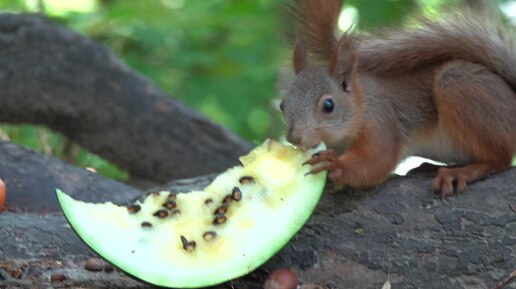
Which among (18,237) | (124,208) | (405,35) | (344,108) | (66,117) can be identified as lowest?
(66,117)

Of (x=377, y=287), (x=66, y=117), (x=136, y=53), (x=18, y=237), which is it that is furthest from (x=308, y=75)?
(x=136, y=53)

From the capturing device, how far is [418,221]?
2.00m

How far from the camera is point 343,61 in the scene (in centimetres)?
218

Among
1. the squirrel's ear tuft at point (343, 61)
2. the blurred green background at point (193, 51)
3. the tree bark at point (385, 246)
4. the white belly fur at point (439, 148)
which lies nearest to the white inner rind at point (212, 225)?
the tree bark at point (385, 246)

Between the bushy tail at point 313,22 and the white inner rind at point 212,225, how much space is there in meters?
0.45

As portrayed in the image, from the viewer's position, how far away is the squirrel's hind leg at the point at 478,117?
2.15 metres

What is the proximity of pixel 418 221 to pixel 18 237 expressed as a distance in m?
1.07

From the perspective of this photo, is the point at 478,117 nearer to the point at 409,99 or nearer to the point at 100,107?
the point at 409,99

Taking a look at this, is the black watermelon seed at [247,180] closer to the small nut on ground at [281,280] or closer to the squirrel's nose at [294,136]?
the squirrel's nose at [294,136]

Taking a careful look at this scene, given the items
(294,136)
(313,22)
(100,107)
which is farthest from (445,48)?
(100,107)

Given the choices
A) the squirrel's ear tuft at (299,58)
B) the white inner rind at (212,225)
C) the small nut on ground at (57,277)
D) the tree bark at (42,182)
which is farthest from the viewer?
the tree bark at (42,182)

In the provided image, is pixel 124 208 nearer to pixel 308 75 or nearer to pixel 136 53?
pixel 308 75

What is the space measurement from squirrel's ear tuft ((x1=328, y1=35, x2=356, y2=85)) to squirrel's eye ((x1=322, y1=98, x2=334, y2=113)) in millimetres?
75

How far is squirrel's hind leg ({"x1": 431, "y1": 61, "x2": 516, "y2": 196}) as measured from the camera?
2.15 metres
